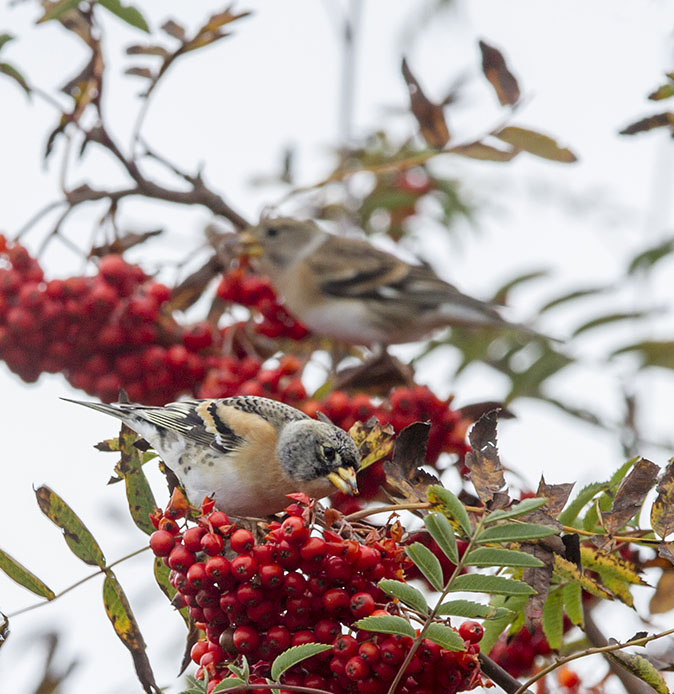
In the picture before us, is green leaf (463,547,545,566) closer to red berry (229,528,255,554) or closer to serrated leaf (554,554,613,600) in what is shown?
serrated leaf (554,554,613,600)

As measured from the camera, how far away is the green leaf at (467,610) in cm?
178

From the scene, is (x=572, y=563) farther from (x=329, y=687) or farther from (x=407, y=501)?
(x=329, y=687)

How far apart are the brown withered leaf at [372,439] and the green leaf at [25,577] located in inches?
31.2

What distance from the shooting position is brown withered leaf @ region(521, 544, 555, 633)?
1.85 meters

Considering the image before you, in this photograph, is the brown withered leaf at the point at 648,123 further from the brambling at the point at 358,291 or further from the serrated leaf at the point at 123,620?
the brambling at the point at 358,291

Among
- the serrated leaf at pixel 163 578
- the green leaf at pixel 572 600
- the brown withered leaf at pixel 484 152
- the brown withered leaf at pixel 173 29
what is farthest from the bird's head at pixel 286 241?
the green leaf at pixel 572 600

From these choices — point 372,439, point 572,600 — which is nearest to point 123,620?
point 372,439

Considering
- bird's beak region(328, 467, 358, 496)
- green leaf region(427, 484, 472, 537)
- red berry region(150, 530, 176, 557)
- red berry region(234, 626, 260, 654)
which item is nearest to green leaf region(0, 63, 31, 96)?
bird's beak region(328, 467, 358, 496)

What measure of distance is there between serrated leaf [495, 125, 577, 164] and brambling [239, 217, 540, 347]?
6.12 ft

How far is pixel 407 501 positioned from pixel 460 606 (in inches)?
12.9

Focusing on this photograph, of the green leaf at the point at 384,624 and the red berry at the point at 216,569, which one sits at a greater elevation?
the red berry at the point at 216,569

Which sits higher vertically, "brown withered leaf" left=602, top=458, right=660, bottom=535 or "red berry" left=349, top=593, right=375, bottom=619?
"brown withered leaf" left=602, top=458, right=660, bottom=535

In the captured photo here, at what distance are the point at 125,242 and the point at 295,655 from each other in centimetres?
262

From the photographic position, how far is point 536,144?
3.26m
